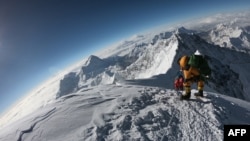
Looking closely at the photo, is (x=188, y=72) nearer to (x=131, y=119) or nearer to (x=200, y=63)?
Result: (x=200, y=63)

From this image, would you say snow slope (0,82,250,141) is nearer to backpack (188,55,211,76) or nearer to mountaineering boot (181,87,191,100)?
mountaineering boot (181,87,191,100)

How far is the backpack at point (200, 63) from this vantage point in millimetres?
12696

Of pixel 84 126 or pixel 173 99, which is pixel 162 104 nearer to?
pixel 173 99

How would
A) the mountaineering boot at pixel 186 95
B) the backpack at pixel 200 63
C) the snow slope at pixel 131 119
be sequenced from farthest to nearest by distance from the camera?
the mountaineering boot at pixel 186 95 → the backpack at pixel 200 63 → the snow slope at pixel 131 119

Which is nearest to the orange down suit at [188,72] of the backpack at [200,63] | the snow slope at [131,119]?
the backpack at [200,63]

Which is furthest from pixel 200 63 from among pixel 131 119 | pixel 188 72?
pixel 131 119

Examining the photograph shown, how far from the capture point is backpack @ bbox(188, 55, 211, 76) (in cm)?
1270

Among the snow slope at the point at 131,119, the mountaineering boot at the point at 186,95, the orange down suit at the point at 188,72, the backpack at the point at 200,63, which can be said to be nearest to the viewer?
the snow slope at the point at 131,119

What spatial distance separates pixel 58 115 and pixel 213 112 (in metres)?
6.74

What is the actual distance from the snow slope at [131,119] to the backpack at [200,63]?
4.45ft

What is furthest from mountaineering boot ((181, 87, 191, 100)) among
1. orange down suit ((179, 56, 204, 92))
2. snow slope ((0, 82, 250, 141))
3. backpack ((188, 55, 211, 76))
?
Answer: backpack ((188, 55, 211, 76))

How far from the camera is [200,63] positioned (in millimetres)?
12844

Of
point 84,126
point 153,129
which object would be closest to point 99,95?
point 84,126

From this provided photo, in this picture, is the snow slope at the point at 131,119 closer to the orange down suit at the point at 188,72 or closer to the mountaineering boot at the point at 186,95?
the mountaineering boot at the point at 186,95
